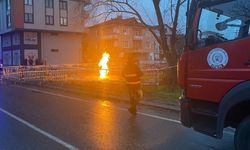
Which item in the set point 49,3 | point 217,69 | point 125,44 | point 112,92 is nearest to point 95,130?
point 217,69

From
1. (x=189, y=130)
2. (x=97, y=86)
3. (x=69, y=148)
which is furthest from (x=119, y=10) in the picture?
(x=69, y=148)

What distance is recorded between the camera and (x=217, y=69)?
5699 millimetres

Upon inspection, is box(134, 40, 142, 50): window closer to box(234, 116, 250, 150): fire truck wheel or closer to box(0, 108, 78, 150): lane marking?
box(0, 108, 78, 150): lane marking

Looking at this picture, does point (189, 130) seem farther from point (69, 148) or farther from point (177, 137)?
point (69, 148)

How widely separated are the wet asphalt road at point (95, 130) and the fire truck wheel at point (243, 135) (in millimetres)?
1470


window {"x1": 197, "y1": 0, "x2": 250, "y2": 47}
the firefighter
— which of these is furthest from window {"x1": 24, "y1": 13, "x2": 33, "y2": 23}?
window {"x1": 197, "y1": 0, "x2": 250, "y2": 47}

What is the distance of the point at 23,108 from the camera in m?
12.5

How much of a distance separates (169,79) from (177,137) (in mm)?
9117

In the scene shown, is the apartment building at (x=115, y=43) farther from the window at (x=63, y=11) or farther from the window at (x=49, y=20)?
the window at (x=49, y=20)

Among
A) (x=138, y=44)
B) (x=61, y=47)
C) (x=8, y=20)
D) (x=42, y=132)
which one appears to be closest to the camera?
(x=42, y=132)

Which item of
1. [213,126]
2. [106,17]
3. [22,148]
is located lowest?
[22,148]

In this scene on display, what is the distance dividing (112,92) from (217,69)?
1119 centimetres

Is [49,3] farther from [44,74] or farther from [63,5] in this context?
[44,74]

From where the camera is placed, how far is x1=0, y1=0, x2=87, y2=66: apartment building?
54719mm
